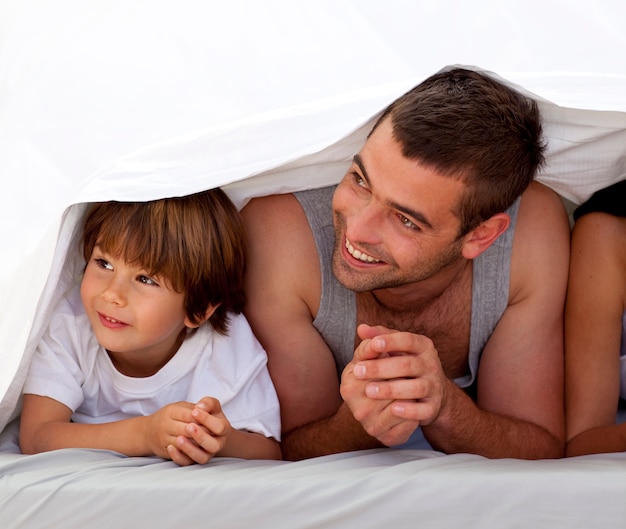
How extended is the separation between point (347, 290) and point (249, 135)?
333 mm

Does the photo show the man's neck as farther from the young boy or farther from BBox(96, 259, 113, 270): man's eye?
BBox(96, 259, 113, 270): man's eye

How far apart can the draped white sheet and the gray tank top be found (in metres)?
0.06

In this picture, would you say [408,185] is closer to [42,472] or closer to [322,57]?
[322,57]

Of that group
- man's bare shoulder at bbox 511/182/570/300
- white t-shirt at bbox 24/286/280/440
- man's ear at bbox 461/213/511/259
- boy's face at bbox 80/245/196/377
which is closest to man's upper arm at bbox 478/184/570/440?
man's bare shoulder at bbox 511/182/570/300

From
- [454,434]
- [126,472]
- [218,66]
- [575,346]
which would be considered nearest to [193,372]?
[126,472]

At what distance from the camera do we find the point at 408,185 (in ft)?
4.52

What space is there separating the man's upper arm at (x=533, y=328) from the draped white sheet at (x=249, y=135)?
8cm

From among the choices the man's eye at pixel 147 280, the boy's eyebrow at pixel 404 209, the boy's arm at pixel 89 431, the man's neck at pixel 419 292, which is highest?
the boy's eyebrow at pixel 404 209

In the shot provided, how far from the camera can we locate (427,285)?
63.3 inches

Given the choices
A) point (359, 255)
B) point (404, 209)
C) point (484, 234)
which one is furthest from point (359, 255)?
point (484, 234)

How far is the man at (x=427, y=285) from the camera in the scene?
137 centimetres

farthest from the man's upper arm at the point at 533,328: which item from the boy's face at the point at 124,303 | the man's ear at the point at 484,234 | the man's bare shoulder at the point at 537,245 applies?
the boy's face at the point at 124,303

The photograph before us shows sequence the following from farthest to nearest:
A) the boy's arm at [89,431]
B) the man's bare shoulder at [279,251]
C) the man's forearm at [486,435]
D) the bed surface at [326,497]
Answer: the man's bare shoulder at [279,251] → the man's forearm at [486,435] → the boy's arm at [89,431] → the bed surface at [326,497]

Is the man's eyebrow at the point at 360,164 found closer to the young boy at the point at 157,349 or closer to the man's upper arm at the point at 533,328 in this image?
the young boy at the point at 157,349
